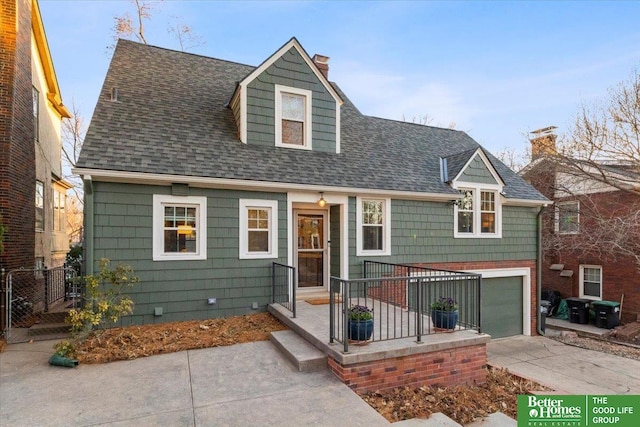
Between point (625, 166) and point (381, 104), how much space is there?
16046 mm

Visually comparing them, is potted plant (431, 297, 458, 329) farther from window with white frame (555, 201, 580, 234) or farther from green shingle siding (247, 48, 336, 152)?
window with white frame (555, 201, 580, 234)

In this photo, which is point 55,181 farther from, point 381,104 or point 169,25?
point 381,104

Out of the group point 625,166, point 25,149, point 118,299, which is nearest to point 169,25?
point 25,149

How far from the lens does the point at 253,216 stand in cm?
739

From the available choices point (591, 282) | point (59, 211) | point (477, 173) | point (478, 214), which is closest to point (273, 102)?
point (477, 173)

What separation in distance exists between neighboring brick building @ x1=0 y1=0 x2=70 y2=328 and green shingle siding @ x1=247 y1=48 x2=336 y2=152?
5.39 metres

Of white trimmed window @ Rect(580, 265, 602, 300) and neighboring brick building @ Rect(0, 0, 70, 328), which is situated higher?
neighboring brick building @ Rect(0, 0, 70, 328)

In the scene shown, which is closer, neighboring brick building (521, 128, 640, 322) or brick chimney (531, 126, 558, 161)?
neighboring brick building (521, 128, 640, 322)

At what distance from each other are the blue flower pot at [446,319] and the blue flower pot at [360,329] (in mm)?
1418

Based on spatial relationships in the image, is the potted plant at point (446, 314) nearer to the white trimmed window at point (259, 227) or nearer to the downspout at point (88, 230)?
the white trimmed window at point (259, 227)

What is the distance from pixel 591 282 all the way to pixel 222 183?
642 inches

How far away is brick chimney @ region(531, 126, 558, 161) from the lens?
46.4 ft

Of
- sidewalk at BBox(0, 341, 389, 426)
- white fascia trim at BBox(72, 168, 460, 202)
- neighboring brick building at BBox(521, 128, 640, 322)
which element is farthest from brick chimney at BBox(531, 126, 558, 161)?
sidewalk at BBox(0, 341, 389, 426)

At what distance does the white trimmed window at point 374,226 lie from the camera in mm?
8398
